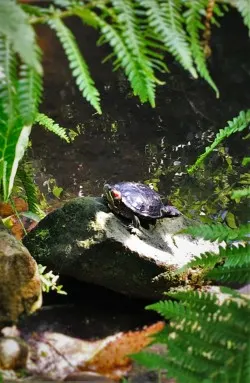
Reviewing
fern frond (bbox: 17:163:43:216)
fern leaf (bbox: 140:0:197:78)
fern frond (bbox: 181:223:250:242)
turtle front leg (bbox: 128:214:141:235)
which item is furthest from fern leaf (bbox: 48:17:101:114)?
fern frond (bbox: 17:163:43:216)

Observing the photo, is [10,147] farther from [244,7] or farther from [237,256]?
[244,7]

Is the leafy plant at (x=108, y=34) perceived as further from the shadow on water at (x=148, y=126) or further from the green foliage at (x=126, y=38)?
the shadow on water at (x=148, y=126)

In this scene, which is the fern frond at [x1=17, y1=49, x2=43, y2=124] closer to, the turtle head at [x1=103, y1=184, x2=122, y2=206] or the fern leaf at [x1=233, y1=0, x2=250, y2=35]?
the fern leaf at [x1=233, y1=0, x2=250, y2=35]

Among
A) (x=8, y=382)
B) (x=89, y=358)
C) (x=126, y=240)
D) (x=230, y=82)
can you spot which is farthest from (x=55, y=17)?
(x=230, y=82)

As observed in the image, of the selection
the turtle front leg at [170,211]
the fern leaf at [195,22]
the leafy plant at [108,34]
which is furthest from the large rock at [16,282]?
the fern leaf at [195,22]

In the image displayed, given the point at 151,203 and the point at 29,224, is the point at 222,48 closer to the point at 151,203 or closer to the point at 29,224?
the point at 151,203

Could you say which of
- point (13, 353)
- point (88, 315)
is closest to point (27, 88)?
point (13, 353)
